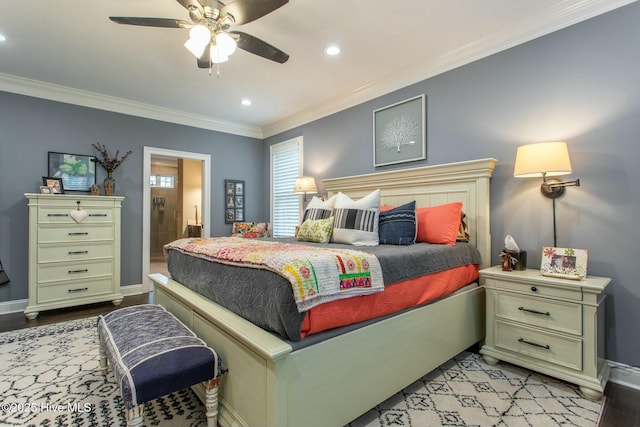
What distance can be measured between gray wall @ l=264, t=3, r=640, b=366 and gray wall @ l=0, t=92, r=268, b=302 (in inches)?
141

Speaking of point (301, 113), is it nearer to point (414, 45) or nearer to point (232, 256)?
point (414, 45)

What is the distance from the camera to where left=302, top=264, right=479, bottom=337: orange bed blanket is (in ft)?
4.62

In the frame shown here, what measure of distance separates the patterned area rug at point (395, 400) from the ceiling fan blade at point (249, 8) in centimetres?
240

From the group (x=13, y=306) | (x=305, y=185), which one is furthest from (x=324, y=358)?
(x=13, y=306)

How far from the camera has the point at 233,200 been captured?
17.4ft

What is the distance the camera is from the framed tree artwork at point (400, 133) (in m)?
3.22

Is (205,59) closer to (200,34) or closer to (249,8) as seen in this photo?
(200,34)

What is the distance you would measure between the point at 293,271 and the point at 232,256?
551mm

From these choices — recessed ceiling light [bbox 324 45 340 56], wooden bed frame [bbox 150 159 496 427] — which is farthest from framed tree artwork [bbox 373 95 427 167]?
recessed ceiling light [bbox 324 45 340 56]

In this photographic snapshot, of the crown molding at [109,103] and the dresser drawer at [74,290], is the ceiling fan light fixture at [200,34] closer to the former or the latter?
the crown molding at [109,103]

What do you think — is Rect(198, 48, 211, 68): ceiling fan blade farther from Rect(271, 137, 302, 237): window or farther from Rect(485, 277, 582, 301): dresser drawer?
Rect(485, 277, 582, 301): dresser drawer

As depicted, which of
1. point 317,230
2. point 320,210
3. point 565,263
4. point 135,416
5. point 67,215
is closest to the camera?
point 135,416

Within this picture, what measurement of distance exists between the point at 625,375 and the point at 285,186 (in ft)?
14.3

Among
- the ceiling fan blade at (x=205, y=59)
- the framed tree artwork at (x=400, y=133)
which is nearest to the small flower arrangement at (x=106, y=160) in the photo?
the ceiling fan blade at (x=205, y=59)
